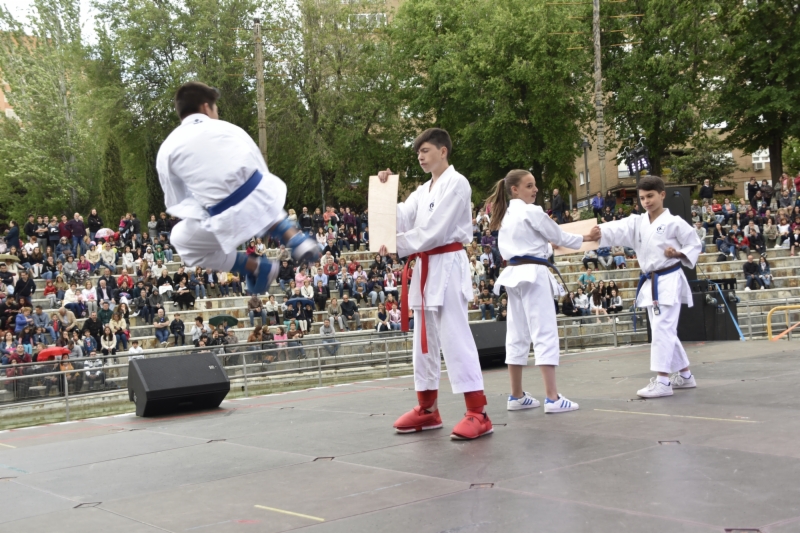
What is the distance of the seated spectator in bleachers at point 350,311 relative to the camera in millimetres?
18578

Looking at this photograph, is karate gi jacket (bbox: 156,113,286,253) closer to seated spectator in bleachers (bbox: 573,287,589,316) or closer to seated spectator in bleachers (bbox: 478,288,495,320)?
seated spectator in bleachers (bbox: 478,288,495,320)

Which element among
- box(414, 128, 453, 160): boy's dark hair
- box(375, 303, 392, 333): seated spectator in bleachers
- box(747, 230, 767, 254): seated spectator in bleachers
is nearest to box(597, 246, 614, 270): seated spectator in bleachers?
box(747, 230, 767, 254): seated spectator in bleachers

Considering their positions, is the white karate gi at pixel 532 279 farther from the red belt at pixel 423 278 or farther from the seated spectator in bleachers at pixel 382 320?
the seated spectator in bleachers at pixel 382 320

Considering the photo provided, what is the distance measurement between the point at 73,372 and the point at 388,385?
4.39 meters

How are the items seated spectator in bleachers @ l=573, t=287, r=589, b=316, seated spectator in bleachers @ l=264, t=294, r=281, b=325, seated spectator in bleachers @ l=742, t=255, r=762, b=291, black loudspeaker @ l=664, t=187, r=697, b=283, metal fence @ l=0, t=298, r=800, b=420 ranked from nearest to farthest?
metal fence @ l=0, t=298, r=800, b=420 → black loudspeaker @ l=664, t=187, r=697, b=283 → seated spectator in bleachers @ l=264, t=294, r=281, b=325 → seated spectator in bleachers @ l=573, t=287, r=589, b=316 → seated spectator in bleachers @ l=742, t=255, r=762, b=291

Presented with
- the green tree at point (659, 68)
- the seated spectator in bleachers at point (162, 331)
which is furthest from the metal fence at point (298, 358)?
the green tree at point (659, 68)

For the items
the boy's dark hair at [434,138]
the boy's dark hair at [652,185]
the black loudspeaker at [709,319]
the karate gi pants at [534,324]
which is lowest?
the black loudspeaker at [709,319]

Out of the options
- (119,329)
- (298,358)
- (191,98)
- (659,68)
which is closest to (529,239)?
(191,98)

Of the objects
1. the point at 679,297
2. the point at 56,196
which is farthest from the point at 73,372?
the point at 56,196

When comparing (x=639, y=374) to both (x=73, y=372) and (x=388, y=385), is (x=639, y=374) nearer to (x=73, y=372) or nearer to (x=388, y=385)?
(x=388, y=385)

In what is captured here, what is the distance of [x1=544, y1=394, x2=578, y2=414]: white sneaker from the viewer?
636cm

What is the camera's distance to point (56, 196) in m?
41.0

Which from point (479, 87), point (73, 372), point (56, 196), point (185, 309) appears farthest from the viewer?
point (56, 196)

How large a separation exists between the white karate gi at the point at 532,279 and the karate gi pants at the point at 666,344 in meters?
0.95
